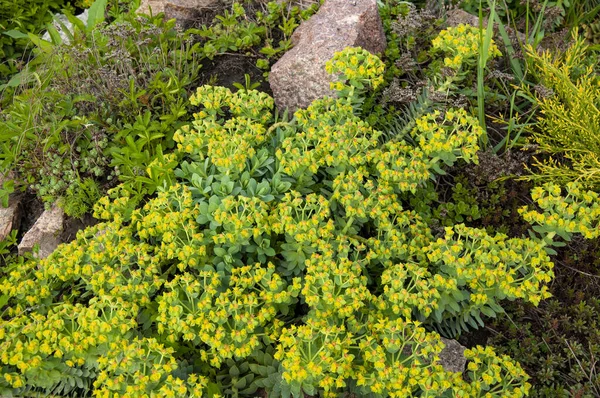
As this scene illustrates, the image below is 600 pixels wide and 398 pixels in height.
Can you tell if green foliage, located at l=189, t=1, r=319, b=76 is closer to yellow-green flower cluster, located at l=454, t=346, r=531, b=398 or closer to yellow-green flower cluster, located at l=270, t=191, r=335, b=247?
yellow-green flower cluster, located at l=270, t=191, r=335, b=247

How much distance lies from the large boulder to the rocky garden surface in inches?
0.6

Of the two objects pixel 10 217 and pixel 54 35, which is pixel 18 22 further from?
pixel 10 217

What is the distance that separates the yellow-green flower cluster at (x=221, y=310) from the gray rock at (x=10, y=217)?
1643mm

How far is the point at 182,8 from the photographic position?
435cm

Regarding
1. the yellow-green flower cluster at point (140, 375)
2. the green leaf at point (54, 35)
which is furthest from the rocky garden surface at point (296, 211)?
the green leaf at point (54, 35)

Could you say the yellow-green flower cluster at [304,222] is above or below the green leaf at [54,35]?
below

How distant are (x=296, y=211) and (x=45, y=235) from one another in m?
1.79

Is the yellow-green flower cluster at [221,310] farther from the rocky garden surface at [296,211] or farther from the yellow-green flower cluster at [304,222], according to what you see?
the yellow-green flower cluster at [304,222]

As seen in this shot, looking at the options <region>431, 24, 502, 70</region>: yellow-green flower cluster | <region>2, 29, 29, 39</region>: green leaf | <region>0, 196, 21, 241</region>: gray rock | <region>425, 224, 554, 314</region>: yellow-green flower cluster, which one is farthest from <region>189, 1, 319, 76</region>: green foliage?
<region>425, 224, 554, 314</region>: yellow-green flower cluster

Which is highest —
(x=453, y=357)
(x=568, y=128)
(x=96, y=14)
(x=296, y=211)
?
(x=96, y=14)

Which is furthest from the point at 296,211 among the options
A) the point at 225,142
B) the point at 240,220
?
the point at 225,142

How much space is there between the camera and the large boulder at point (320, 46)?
12.0 ft

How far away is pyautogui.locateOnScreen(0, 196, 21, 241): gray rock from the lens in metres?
3.54

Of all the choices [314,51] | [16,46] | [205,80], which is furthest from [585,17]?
[16,46]
